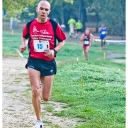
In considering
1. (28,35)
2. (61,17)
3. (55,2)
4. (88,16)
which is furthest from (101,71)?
(88,16)

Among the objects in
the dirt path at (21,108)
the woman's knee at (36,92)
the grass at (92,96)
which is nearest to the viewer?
the woman's knee at (36,92)

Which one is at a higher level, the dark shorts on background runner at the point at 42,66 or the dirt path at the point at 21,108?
the dark shorts on background runner at the point at 42,66

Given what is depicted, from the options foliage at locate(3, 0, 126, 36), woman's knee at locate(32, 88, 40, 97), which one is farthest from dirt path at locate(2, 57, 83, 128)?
foliage at locate(3, 0, 126, 36)

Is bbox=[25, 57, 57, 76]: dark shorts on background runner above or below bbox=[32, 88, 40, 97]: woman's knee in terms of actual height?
above

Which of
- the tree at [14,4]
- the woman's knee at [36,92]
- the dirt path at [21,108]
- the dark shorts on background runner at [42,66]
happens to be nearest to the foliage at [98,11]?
the tree at [14,4]

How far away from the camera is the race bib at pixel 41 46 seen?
8289 millimetres

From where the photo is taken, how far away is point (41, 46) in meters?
8.29

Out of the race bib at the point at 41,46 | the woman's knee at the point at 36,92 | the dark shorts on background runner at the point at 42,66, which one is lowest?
the woman's knee at the point at 36,92

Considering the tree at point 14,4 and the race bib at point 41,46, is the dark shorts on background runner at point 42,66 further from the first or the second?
the tree at point 14,4

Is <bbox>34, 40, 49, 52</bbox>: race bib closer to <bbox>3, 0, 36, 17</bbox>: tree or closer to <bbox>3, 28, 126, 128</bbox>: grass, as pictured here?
<bbox>3, 28, 126, 128</bbox>: grass

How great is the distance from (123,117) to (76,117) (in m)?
0.89

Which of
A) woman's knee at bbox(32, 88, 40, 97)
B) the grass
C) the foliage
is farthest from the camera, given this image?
the foliage

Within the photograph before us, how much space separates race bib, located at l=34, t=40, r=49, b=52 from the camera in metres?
8.29

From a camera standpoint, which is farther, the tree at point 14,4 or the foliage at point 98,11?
the foliage at point 98,11
